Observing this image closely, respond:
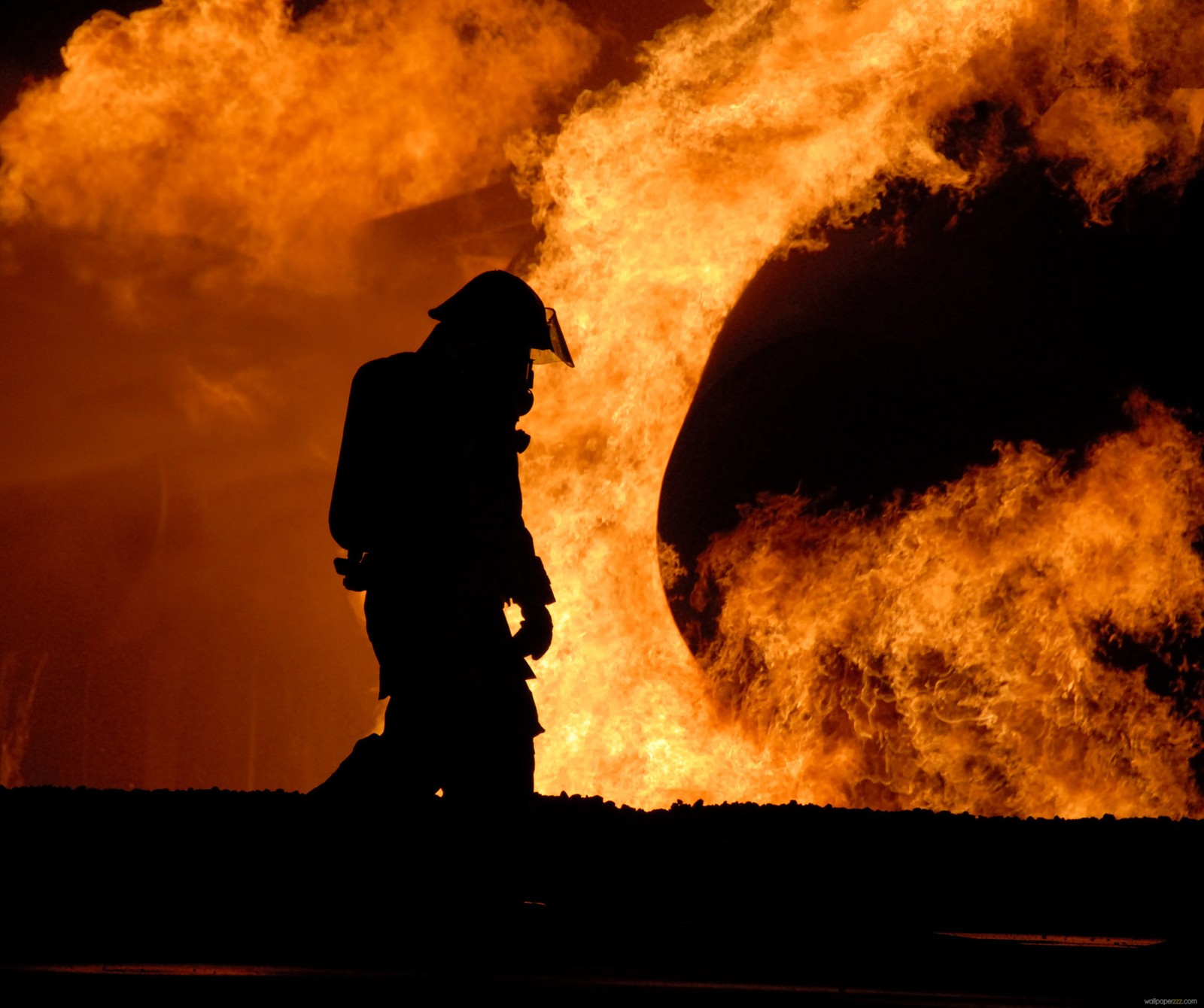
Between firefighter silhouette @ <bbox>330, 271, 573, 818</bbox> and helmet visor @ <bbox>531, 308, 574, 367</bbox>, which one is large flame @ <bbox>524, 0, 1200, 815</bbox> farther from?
firefighter silhouette @ <bbox>330, 271, 573, 818</bbox>

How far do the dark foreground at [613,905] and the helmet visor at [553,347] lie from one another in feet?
5.63

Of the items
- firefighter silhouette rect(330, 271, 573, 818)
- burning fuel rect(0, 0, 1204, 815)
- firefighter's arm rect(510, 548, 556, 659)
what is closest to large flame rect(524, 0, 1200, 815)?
burning fuel rect(0, 0, 1204, 815)

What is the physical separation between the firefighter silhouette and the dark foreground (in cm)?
24

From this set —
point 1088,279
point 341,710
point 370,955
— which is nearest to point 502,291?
point 370,955

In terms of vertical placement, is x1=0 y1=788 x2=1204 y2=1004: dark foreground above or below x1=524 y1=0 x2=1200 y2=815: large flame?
below

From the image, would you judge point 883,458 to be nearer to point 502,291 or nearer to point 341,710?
point 502,291

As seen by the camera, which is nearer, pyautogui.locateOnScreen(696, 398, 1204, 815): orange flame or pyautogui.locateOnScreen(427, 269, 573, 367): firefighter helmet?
pyautogui.locateOnScreen(427, 269, 573, 367): firefighter helmet

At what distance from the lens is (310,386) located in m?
10.2

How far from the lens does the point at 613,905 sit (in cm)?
371

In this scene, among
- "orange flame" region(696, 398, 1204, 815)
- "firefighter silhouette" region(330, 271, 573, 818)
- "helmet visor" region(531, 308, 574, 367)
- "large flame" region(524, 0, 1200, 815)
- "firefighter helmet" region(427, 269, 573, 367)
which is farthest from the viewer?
"large flame" region(524, 0, 1200, 815)

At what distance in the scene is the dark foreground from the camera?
2.49m

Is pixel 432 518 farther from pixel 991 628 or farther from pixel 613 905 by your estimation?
pixel 991 628

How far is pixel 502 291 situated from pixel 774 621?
3.98 m

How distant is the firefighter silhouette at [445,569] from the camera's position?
3.33 m
